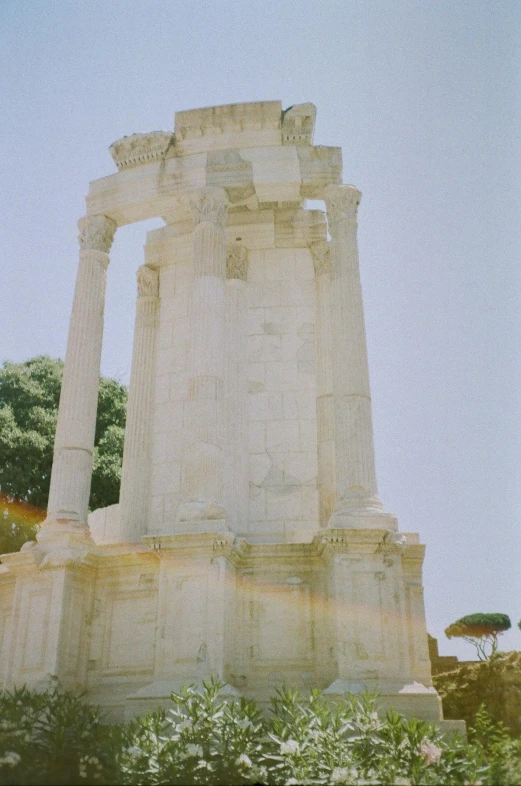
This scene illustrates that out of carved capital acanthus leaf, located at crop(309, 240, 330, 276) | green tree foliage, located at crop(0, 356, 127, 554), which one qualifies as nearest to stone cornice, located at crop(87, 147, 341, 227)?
carved capital acanthus leaf, located at crop(309, 240, 330, 276)

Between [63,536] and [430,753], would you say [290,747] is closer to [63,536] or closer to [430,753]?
[430,753]

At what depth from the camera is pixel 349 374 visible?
795 inches

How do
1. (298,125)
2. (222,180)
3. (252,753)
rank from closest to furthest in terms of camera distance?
(252,753)
(222,180)
(298,125)

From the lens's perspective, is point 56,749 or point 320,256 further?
point 320,256

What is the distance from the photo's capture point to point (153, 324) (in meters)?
25.2

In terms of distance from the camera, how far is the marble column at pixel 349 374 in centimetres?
1859

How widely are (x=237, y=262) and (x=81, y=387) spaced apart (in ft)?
21.3

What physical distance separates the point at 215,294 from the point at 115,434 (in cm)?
1977

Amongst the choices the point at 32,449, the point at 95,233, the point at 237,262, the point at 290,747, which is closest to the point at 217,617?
the point at 290,747

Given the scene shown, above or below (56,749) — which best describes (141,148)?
above

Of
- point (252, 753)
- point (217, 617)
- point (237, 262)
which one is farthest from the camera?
point (237, 262)

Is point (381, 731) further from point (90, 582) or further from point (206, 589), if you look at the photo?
point (90, 582)

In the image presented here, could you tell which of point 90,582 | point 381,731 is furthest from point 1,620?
point 381,731

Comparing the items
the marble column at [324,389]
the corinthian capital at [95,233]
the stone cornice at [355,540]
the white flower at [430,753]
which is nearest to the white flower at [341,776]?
the white flower at [430,753]
